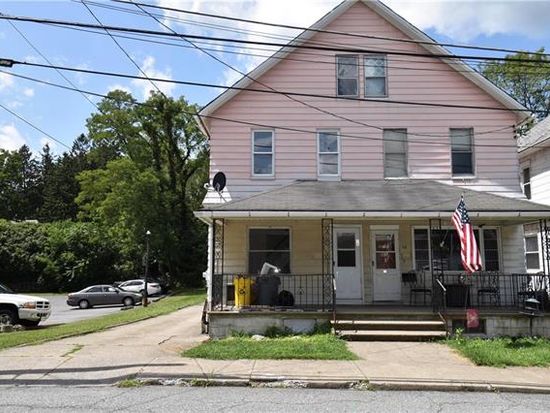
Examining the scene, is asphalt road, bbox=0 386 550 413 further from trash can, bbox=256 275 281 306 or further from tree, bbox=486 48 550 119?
tree, bbox=486 48 550 119

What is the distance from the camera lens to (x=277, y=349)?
10.4 m

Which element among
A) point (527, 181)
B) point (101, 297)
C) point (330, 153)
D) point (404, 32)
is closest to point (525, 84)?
point (527, 181)

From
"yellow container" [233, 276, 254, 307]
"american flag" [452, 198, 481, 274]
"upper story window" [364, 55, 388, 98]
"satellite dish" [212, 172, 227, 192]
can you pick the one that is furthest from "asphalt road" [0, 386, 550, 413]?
"upper story window" [364, 55, 388, 98]

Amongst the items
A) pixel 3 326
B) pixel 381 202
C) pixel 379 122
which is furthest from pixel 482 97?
pixel 3 326

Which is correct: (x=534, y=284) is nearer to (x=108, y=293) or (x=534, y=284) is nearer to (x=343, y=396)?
(x=343, y=396)

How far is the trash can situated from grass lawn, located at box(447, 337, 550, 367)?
4311 millimetres

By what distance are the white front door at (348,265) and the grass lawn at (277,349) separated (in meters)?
3.22

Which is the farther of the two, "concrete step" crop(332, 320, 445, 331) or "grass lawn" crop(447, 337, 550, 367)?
"concrete step" crop(332, 320, 445, 331)

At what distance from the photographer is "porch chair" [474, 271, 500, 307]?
46.8 feet

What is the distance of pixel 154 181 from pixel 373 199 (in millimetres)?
30383

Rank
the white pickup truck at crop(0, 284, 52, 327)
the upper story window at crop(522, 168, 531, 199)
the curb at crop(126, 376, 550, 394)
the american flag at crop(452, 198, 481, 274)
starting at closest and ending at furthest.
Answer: the curb at crop(126, 376, 550, 394) < the american flag at crop(452, 198, 481, 274) < the white pickup truck at crop(0, 284, 52, 327) < the upper story window at crop(522, 168, 531, 199)

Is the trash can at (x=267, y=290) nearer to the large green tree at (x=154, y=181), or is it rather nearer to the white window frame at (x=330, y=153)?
the white window frame at (x=330, y=153)

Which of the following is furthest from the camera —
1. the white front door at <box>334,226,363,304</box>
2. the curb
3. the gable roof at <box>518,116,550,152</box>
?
the gable roof at <box>518,116,550,152</box>

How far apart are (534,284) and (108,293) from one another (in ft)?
77.0
